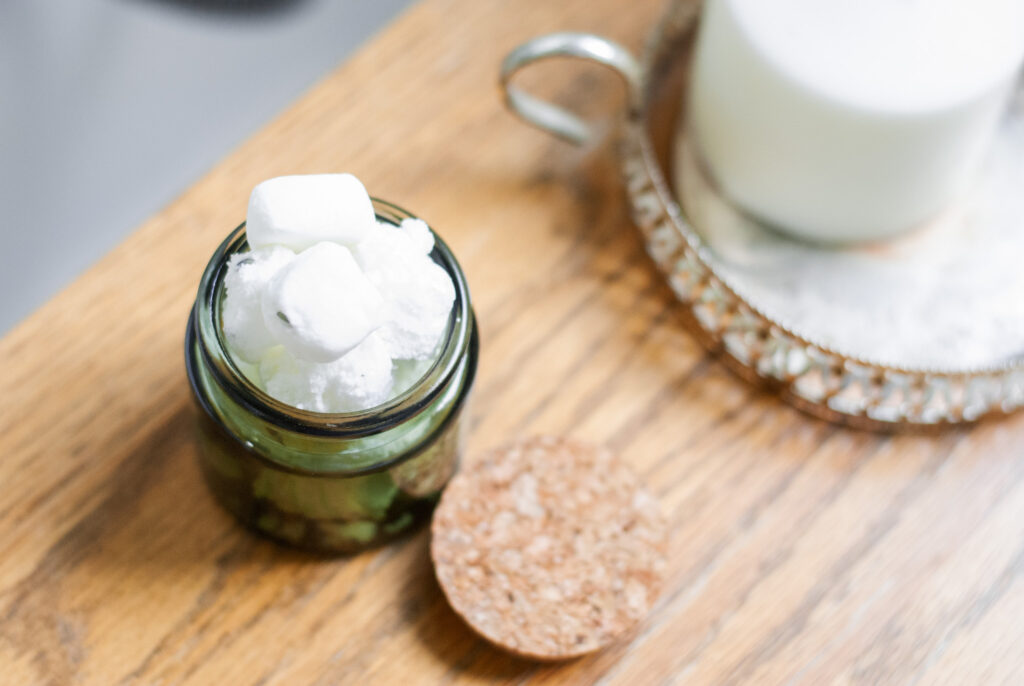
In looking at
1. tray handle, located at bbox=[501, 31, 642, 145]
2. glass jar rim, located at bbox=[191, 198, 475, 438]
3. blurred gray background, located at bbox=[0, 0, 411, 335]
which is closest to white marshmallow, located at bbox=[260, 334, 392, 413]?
glass jar rim, located at bbox=[191, 198, 475, 438]

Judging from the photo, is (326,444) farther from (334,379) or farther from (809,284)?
(809,284)

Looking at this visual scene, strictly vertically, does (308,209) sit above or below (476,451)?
above

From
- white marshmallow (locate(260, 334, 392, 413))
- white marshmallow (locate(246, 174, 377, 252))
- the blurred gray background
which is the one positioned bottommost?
the blurred gray background

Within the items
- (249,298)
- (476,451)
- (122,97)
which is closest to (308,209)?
(249,298)

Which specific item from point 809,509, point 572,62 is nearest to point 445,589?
point 809,509

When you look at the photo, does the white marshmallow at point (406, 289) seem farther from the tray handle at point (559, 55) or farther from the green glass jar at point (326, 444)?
the tray handle at point (559, 55)

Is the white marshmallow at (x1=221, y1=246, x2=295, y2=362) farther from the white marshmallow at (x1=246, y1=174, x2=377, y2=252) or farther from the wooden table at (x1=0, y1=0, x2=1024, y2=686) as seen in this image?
the wooden table at (x1=0, y1=0, x2=1024, y2=686)
